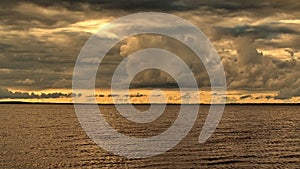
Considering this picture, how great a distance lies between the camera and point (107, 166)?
70.6 m

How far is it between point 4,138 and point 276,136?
259 feet

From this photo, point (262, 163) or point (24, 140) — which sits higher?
point (262, 163)

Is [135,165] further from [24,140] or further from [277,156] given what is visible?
[24,140]

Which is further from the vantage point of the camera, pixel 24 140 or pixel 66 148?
pixel 24 140

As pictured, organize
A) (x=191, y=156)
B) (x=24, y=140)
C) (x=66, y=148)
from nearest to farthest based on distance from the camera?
(x=191, y=156) → (x=66, y=148) → (x=24, y=140)

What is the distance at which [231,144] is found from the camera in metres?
99.4

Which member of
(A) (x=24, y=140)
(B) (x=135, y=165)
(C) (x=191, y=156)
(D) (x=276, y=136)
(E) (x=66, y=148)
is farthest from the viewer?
(D) (x=276, y=136)

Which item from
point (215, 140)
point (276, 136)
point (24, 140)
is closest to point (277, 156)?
point (215, 140)

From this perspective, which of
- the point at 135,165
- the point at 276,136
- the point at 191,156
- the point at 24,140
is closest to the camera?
the point at 135,165

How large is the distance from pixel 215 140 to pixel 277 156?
25.9 meters

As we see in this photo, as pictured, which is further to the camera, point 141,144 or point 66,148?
point 141,144

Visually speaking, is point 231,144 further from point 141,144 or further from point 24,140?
point 24,140

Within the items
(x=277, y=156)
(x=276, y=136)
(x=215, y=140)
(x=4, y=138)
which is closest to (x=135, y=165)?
(x=277, y=156)

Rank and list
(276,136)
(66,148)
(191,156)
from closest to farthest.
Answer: (191,156)
(66,148)
(276,136)
